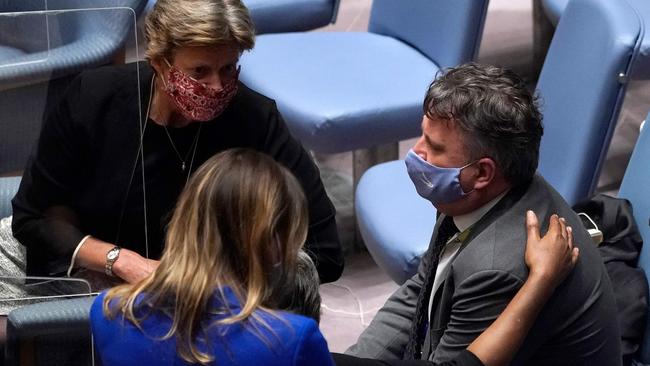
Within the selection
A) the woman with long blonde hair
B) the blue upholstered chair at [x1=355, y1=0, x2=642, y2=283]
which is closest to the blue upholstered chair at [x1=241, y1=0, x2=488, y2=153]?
the blue upholstered chair at [x1=355, y1=0, x2=642, y2=283]

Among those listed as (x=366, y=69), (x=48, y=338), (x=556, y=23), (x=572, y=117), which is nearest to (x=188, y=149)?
(x=48, y=338)

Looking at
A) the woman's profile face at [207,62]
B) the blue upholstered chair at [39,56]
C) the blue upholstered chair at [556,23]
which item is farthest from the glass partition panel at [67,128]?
the blue upholstered chair at [556,23]

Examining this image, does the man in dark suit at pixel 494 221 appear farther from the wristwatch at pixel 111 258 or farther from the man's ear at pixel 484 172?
the wristwatch at pixel 111 258

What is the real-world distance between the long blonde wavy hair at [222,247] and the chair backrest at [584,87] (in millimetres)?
1164

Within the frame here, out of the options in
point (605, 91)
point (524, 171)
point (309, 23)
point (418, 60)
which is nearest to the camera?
point (524, 171)

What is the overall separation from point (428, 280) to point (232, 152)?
661mm

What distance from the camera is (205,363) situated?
5.19ft

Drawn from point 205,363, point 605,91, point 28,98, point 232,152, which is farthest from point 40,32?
point 605,91

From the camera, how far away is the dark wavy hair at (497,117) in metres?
1.99

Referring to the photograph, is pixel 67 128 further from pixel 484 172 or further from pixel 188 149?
pixel 484 172

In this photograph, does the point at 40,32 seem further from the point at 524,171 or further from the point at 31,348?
the point at 524,171

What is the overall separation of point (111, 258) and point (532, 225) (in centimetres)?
81

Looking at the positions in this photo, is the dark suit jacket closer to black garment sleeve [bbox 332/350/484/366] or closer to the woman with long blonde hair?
black garment sleeve [bbox 332/350/484/366]

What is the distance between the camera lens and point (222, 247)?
162cm
